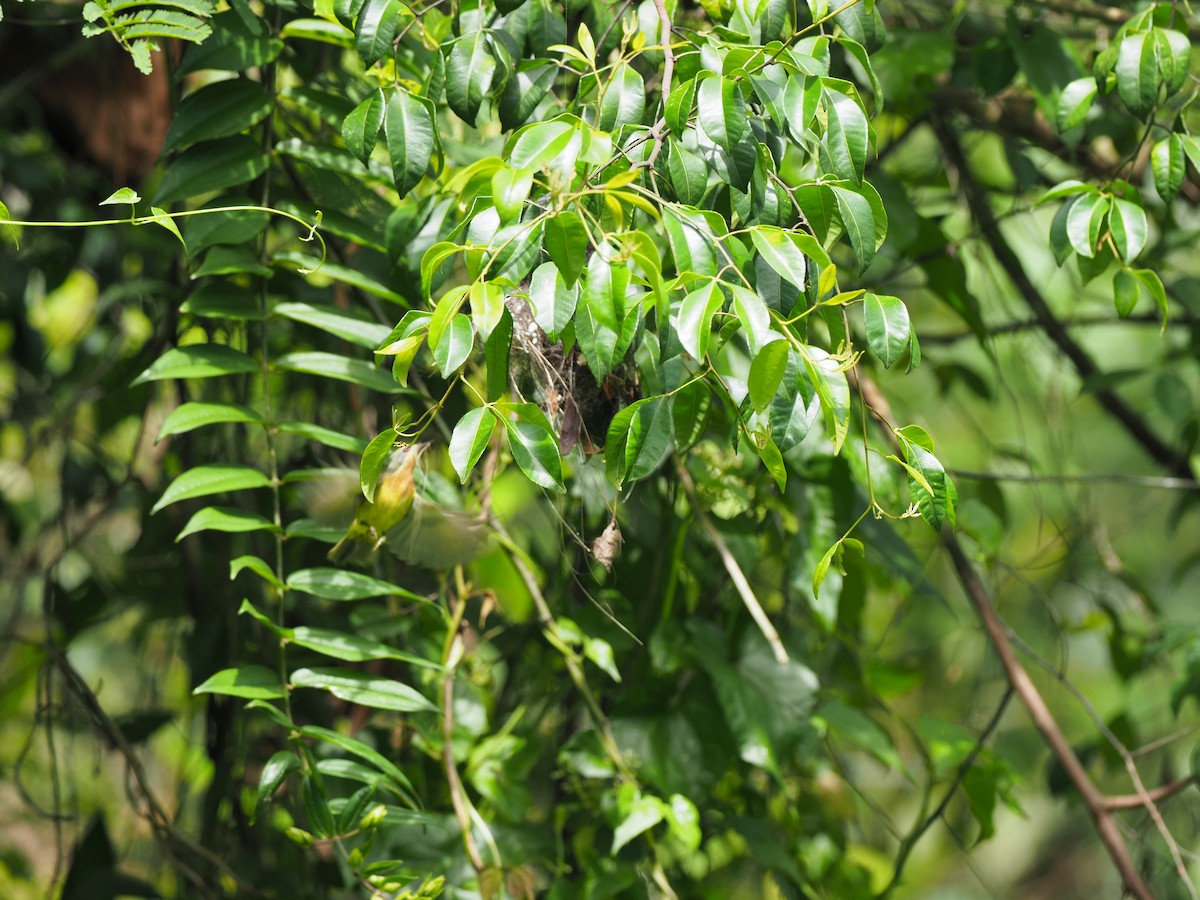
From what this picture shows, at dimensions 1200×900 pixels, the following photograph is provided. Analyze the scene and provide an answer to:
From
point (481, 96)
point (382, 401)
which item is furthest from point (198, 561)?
point (481, 96)

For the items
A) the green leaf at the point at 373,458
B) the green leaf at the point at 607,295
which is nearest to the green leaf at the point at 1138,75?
the green leaf at the point at 607,295

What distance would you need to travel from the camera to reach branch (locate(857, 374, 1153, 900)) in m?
1.09

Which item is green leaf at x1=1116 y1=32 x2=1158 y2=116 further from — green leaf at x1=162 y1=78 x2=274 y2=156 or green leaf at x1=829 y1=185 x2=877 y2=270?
green leaf at x1=162 y1=78 x2=274 y2=156

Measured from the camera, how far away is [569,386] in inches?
27.8

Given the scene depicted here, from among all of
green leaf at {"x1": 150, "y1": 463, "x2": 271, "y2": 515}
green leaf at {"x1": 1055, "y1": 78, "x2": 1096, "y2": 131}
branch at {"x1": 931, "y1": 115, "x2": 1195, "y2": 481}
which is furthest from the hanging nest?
branch at {"x1": 931, "y1": 115, "x2": 1195, "y2": 481}

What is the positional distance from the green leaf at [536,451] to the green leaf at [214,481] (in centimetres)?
31

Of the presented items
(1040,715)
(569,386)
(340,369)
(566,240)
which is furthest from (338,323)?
(1040,715)

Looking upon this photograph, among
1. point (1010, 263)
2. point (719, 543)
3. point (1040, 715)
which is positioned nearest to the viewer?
point (719, 543)

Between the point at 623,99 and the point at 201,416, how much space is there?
391 millimetres

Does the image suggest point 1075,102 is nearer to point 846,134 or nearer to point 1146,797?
point 846,134

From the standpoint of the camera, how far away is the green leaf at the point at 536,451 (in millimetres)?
605

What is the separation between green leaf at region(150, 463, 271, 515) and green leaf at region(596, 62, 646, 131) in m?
0.39

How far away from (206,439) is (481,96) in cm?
79

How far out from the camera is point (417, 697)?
32.4 inches
